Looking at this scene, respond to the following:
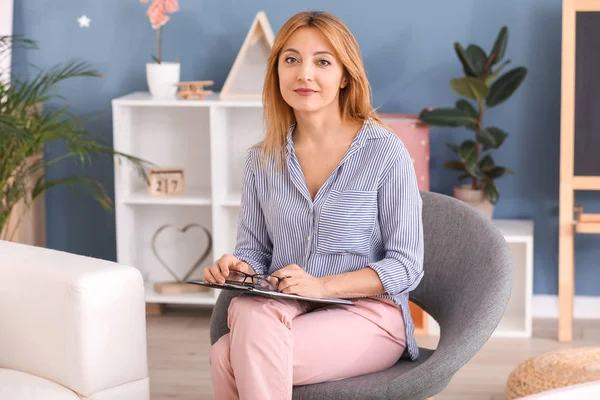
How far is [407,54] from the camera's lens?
3744 mm

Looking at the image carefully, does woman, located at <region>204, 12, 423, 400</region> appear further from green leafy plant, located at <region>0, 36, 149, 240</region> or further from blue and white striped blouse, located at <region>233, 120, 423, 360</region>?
green leafy plant, located at <region>0, 36, 149, 240</region>

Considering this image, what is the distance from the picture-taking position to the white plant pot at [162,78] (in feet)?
12.1

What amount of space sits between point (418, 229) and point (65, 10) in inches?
93.5

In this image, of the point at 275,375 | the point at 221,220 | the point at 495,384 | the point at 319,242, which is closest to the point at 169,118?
the point at 221,220

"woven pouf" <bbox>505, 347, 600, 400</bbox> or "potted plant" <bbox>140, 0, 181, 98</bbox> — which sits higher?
"potted plant" <bbox>140, 0, 181, 98</bbox>

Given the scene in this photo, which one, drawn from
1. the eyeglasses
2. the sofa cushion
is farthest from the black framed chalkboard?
the sofa cushion

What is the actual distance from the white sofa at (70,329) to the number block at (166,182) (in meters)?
1.56

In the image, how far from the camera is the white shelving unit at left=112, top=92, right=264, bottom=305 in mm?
3656

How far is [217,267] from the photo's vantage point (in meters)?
2.05

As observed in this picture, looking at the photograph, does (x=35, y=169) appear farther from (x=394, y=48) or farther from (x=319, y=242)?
(x=319, y=242)

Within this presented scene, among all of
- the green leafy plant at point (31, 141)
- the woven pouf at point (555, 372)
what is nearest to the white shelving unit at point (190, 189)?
the green leafy plant at point (31, 141)

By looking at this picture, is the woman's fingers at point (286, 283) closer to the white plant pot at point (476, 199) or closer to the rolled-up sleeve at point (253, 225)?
the rolled-up sleeve at point (253, 225)

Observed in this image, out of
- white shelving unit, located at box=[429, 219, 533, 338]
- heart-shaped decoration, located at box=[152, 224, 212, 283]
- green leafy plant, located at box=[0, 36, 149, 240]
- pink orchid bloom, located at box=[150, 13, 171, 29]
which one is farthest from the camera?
heart-shaped decoration, located at box=[152, 224, 212, 283]

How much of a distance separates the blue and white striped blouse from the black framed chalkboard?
154 cm
